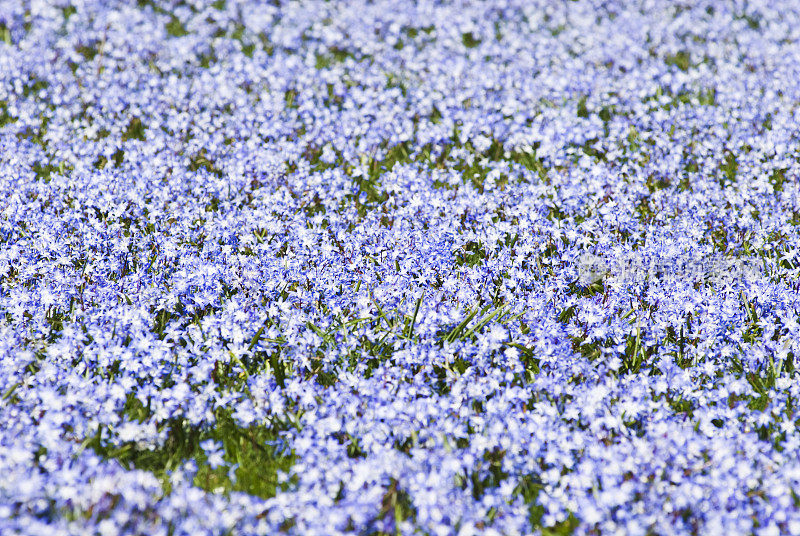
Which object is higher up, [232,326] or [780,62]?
[780,62]

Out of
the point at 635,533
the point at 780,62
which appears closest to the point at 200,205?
the point at 635,533

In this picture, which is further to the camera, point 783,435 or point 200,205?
point 200,205

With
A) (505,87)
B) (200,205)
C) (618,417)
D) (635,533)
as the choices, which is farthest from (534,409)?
(505,87)

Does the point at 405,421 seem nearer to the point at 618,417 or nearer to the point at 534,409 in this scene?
the point at 534,409

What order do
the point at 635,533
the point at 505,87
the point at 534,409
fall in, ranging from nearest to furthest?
the point at 635,533
the point at 534,409
the point at 505,87

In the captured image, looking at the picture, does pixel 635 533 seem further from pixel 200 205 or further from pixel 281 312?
pixel 200 205

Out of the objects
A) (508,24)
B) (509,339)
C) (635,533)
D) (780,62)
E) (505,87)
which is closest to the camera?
(635,533)
